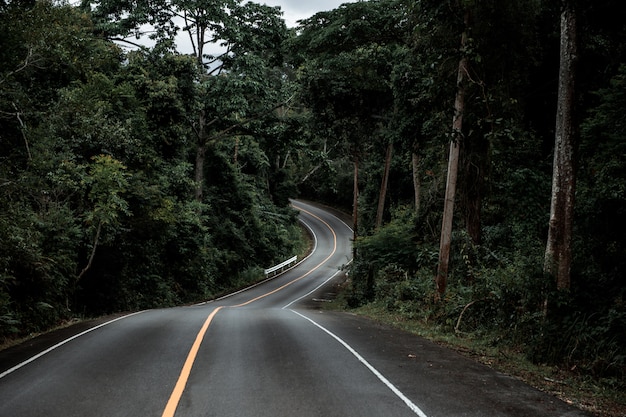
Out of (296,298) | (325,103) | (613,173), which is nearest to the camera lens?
(613,173)

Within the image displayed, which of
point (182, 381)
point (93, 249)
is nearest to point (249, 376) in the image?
point (182, 381)

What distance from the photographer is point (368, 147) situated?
33469 millimetres

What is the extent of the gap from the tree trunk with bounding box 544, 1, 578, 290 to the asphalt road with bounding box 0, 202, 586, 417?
111 inches

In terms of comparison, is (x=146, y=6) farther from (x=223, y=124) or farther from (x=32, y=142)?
(x=32, y=142)

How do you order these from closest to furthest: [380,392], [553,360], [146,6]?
[380,392], [553,360], [146,6]

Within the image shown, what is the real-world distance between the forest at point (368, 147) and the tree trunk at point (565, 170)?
0.03 m

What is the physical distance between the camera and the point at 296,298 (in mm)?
29859

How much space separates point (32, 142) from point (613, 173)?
1495 centimetres

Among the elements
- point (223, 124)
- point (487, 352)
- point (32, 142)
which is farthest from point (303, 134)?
point (487, 352)

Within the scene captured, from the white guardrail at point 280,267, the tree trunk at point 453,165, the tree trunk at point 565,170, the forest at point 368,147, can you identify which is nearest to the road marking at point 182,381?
the forest at point 368,147

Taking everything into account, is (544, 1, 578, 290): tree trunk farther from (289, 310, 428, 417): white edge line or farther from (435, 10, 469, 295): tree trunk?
(289, 310, 428, 417): white edge line

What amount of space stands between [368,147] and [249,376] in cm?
2789

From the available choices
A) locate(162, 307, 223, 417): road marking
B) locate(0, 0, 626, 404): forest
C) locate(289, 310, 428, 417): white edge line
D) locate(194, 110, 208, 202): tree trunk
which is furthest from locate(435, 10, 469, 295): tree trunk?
locate(194, 110, 208, 202): tree trunk

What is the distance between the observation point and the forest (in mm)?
9578
